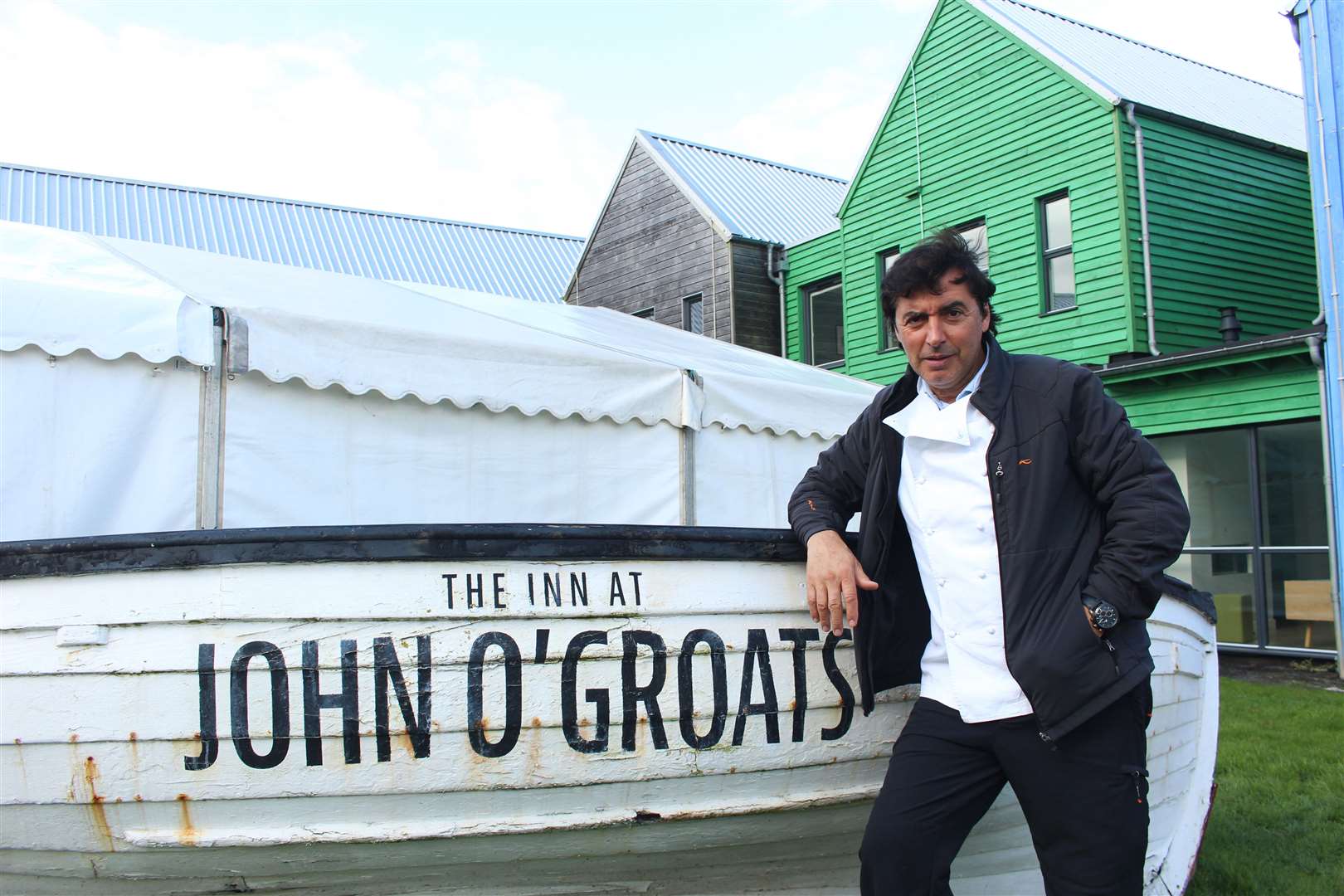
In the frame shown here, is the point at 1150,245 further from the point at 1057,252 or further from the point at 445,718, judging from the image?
the point at 445,718

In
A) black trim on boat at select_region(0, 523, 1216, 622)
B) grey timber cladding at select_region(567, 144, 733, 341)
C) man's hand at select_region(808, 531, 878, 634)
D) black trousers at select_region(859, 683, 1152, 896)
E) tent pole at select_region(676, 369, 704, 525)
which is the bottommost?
black trousers at select_region(859, 683, 1152, 896)

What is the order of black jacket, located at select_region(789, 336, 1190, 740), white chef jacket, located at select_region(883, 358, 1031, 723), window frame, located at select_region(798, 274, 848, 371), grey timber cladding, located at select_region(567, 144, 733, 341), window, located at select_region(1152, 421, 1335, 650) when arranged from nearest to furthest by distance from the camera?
black jacket, located at select_region(789, 336, 1190, 740)
white chef jacket, located at select_region(883, 358, 1031, 723)
window, located at select_region(1152, 421, 1335, 650)
window frame, located at select_region(798, 274, 848, 371)
grey timber cladding, located at select_region(567, 144, 733, 341)

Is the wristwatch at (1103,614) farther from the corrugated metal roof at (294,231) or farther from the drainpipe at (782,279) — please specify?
the corrugated metal roof at (294,231)

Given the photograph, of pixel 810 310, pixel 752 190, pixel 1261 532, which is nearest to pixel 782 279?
pixel 810 310

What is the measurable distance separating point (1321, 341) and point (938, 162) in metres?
5.75

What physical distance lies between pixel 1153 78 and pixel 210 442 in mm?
12767

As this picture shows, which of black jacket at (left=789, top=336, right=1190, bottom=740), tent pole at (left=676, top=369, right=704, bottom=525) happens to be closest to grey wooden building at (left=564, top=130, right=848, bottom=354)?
tent pole at (left=676, top=369, right=704, bottom=525)

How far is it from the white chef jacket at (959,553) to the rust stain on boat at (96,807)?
7.01 ft

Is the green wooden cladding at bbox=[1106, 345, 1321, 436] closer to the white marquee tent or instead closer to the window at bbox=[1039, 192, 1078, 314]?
the window at bbox=[1039, 192, 1078, 314]

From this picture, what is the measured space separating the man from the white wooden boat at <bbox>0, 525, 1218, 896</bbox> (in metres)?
0.40

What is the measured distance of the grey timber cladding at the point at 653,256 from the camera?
16719 millimetres

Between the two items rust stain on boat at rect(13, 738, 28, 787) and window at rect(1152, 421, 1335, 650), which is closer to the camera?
rust stain on boat at rect(13, 738, 28, 787)

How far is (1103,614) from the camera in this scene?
7.40 ft

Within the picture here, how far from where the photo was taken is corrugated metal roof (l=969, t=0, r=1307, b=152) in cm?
1209
